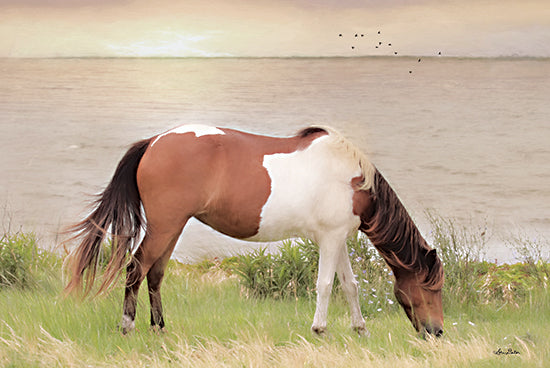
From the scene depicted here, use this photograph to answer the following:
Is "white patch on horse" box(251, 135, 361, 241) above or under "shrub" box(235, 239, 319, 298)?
above

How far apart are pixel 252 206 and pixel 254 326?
1.22 m

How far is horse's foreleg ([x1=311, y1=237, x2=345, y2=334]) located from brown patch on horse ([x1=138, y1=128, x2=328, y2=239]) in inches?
24.1

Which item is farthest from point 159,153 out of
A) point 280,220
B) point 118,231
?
point 280,220

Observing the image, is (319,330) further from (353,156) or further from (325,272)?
(353,156)

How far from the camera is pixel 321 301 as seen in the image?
213 inches

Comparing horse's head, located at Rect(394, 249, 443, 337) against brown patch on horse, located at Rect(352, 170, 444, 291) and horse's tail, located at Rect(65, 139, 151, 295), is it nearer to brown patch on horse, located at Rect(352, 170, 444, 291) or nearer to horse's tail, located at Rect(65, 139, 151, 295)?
brown patch on horse, located at Rect(352, 170, 444, 291)

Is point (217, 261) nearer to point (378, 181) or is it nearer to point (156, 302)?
point (156, 302)

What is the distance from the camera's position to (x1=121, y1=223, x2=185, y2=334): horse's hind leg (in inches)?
205

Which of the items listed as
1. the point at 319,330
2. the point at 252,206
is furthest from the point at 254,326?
the point at 252,206

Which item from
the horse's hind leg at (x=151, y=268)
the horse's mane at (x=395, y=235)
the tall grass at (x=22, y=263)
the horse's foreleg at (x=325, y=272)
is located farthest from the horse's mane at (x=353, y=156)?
the tall grass at (x=22, y=263)

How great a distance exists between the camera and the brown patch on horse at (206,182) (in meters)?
5.16

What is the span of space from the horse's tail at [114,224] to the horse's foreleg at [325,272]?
1.55 m

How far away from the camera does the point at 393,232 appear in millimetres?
5430

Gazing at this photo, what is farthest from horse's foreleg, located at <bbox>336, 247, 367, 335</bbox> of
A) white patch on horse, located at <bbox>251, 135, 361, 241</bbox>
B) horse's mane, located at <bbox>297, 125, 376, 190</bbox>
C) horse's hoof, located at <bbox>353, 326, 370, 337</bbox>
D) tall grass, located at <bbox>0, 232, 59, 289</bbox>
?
tall grass, located at <bbox>0, 232, 59, 289</bbox>
